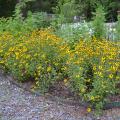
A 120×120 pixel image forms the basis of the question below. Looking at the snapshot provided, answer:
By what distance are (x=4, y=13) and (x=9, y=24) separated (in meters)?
7.58

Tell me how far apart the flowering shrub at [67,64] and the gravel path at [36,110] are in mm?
190

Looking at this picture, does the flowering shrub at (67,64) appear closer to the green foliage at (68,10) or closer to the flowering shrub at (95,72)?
the flowering shrub at (95,72)

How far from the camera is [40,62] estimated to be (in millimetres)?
5797

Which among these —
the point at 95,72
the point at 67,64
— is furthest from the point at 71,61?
the point at 95,72

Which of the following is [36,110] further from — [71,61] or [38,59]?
[38,59]

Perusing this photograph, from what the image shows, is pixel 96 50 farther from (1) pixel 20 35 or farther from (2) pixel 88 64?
(1) pixel 20 35

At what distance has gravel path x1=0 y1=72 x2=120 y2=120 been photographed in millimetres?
4828

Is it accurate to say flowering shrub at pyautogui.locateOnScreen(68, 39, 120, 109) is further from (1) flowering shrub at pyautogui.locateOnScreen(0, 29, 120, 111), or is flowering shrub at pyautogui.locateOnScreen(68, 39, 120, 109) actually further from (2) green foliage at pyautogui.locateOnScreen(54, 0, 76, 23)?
(2) green foliage at pyautogui.locateOnScreen(54, 0, 76, 23)

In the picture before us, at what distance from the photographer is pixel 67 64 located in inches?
213

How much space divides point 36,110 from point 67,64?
0.82 metres

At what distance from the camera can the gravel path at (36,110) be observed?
15.8 feet

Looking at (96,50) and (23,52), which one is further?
(23,52)

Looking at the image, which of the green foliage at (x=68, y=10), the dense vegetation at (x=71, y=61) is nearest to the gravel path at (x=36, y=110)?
the dense vegetation at (x=71, y=61)

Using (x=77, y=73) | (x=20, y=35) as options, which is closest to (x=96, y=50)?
(x=77, y=73)
